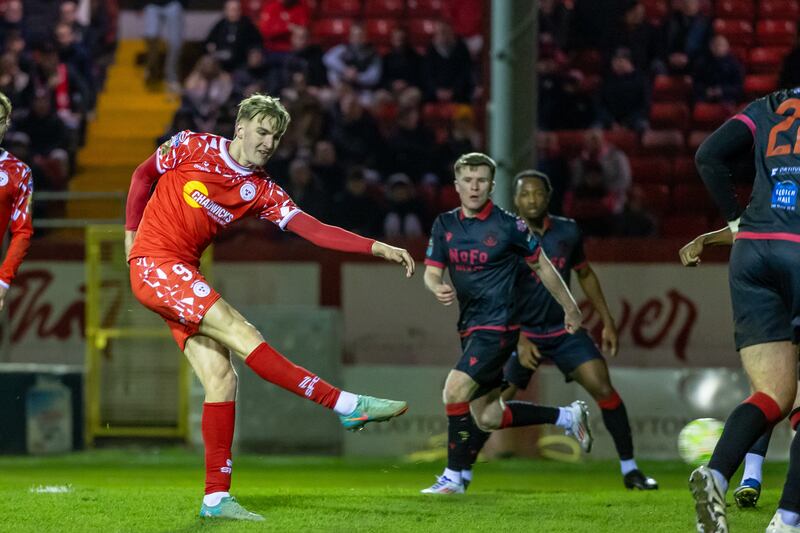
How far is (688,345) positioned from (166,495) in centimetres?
676

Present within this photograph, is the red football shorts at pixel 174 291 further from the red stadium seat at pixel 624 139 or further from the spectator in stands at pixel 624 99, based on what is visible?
the spectator in stands at pixel 624 99

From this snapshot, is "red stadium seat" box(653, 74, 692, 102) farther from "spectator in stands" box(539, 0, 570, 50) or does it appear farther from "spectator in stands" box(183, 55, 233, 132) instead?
"spectator in stands" box(183, 55, 233, 132)

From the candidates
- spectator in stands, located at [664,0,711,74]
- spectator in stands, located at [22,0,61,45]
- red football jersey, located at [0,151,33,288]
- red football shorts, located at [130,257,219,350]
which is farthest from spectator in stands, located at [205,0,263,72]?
red football shorts, located at [130,257,219,350]

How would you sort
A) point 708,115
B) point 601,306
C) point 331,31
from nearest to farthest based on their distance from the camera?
point 601,306 → point 708,115 → point 331,31

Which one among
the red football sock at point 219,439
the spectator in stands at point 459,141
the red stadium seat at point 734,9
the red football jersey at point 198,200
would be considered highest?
the red stadium seat at point 734,9

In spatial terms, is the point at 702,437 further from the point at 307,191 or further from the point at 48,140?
the point at 48,140

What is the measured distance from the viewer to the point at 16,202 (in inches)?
297

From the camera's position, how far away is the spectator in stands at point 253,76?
53.2 feet

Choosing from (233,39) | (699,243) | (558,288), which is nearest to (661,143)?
(233,39)

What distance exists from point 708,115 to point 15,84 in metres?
8.62

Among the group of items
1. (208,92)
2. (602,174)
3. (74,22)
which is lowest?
(602,174)

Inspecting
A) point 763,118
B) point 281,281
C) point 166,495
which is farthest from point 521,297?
point 281,281

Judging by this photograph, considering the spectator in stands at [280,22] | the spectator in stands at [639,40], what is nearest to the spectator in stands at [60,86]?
the spectator in stands at [280,22]

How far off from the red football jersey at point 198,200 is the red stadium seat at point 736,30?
11736 mm
